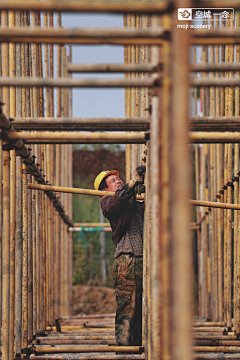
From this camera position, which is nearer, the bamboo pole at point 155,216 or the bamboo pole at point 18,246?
the bamboo pole at point 155,216

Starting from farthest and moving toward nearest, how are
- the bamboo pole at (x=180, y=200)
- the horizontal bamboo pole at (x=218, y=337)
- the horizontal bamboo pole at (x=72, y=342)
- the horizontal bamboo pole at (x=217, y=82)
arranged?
the horizontal bamboo pole at (x=72, y=342)
the horizontal bamboo pole at (x=218, y=337)
the horizontal bamboo pole at (x=217, y=82)
the bamboo pole at (x=180, y=200)

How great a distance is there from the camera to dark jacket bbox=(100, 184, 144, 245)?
5590mm

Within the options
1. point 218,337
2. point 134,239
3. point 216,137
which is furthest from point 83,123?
point 218,337

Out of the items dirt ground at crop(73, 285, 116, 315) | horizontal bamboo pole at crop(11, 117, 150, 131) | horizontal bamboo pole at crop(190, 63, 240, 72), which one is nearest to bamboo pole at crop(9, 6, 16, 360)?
horizontal bamboo pole at crop(11, 117, 150, 131)

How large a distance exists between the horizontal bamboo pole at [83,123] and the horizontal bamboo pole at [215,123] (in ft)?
1.55

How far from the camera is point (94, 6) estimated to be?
2.69 m

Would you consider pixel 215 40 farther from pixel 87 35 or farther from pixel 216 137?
pixel 216 137

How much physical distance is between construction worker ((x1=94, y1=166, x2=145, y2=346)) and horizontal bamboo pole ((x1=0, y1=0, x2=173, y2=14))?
121 inches

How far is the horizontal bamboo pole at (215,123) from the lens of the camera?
4.58 meters

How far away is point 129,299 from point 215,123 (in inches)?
94.1

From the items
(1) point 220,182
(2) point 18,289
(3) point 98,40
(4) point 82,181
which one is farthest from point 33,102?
(4) point 82,181

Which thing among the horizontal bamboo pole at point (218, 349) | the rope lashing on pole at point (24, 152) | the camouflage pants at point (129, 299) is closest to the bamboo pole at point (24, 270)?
the rope lashing on pole at point (24, 152)

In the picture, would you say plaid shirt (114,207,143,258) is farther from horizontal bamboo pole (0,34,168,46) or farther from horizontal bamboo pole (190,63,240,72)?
horizontal bamboo pole (0,34,168,46)

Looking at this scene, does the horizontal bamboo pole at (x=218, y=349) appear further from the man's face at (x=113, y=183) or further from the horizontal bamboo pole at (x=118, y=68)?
the horizontal bamboo pole at (x=118, y=68)
